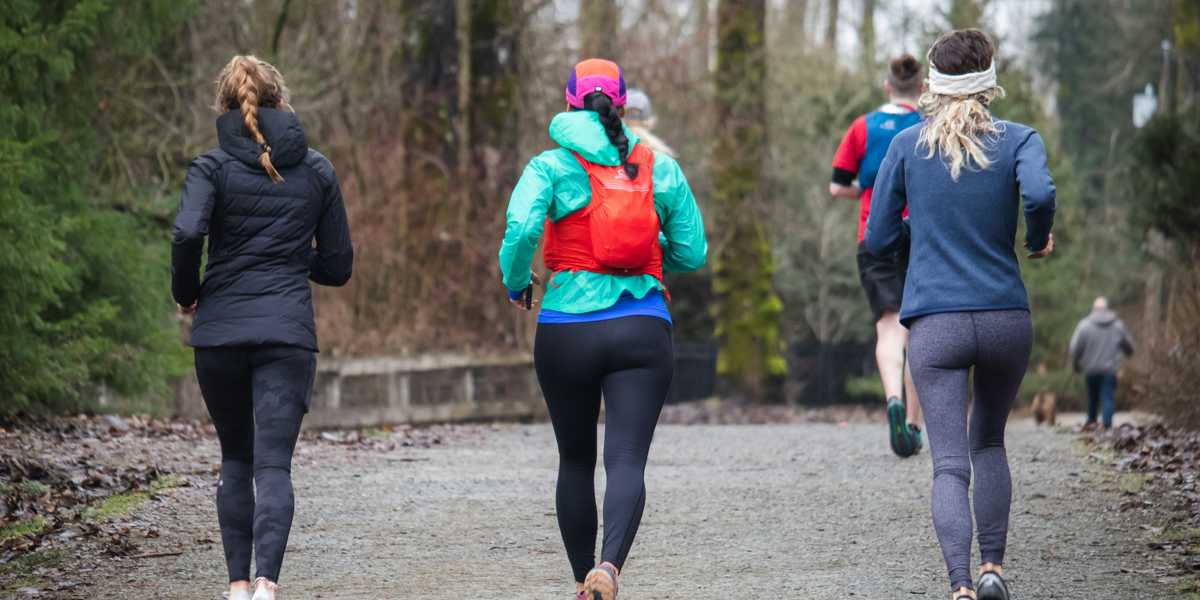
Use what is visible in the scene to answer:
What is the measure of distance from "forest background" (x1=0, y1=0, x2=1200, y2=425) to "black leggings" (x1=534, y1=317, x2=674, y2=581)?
4834mm

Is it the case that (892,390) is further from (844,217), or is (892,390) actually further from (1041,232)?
(844,217)

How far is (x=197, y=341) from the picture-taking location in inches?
228

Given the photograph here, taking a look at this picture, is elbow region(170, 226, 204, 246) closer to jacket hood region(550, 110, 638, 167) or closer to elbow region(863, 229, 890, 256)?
jacket hood region(550, 110, 638, 167)

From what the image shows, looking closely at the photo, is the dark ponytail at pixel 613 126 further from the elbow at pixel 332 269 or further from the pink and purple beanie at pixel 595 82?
the elbow at pixel 332 269

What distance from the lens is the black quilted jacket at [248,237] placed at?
574 cm

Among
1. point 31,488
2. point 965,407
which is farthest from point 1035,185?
point 31,488

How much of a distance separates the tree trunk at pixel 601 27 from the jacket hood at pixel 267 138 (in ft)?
58.6

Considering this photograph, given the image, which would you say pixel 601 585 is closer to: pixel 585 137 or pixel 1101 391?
pixel 585 137

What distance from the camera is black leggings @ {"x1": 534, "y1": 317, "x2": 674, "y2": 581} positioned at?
18.6 ft

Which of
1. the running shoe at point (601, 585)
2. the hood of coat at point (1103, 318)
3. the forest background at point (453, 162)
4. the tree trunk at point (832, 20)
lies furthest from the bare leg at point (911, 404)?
the tree trunk at point (832, 20)

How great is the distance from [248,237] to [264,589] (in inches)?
46.4

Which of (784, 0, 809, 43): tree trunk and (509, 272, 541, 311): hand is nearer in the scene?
(509, 272, 541, 311): hand

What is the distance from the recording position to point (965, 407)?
564 centimetres

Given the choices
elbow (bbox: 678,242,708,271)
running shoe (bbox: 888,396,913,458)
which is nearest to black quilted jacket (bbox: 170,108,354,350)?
elbow (bbox: 678,242,708,271)
